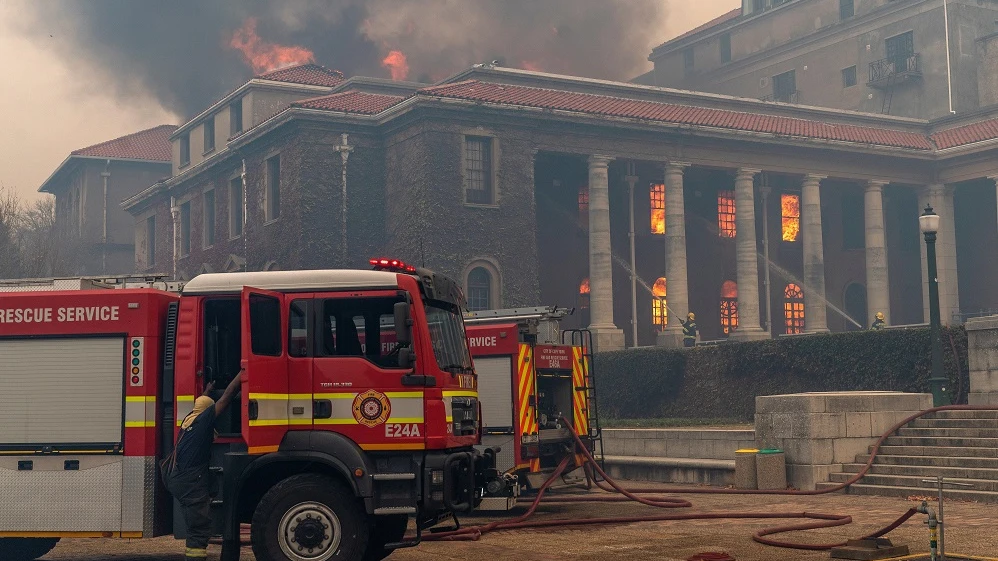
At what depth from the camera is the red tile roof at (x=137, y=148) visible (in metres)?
73.2

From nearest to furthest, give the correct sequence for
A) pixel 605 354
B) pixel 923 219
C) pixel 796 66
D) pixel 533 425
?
pixel 533 425 → pixel 923 219 → pixel 605 354 → pixel 796 66

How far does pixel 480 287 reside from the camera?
45.3 meters

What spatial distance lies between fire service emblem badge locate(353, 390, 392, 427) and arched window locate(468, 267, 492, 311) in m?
34.1

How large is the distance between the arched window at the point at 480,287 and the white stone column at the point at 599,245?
13.9ft

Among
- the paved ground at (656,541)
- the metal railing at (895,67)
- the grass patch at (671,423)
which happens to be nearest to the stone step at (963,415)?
the paved ground at (656,541)

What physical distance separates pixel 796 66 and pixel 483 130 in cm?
3253

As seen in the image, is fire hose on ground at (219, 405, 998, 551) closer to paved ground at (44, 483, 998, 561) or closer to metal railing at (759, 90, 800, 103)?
paved ground at (44, 483, 998, 561)

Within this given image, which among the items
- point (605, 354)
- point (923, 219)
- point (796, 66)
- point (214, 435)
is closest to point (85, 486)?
point (214, 435)

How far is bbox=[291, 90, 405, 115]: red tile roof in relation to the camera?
45.2m

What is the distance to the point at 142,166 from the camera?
7400 cm

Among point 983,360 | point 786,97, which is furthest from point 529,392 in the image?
point 786,97

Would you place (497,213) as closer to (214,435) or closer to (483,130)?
(483,130)

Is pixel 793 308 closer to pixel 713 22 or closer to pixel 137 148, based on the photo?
pixel 713 22

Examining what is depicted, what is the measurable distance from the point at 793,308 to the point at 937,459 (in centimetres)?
3823
